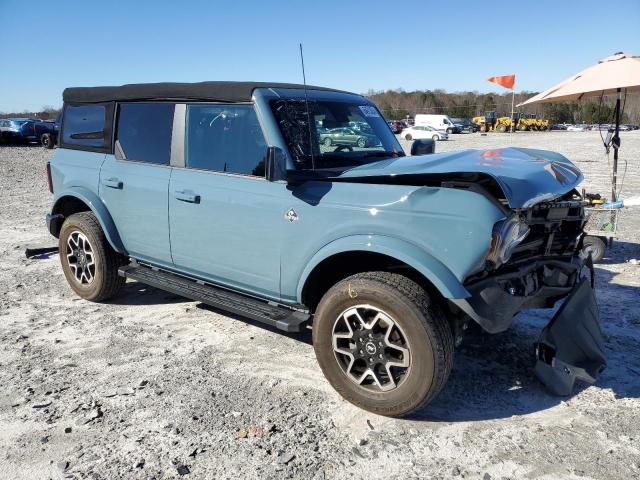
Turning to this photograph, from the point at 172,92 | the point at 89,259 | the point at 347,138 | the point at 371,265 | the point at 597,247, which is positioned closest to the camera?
the point at 371,265

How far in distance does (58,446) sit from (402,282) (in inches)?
86.3

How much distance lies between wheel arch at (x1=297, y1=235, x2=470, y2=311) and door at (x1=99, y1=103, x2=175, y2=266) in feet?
4.87

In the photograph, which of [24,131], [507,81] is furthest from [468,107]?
[507,81]

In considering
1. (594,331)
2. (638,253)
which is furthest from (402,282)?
(638,253)

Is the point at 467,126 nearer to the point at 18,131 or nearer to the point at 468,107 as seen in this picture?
the point at 468,107

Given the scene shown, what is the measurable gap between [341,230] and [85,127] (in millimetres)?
3370

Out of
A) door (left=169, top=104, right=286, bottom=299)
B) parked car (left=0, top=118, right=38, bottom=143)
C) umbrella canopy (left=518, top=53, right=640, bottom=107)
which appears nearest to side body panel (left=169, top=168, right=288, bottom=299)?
door (left=169, top=104, right=286, bottom=299)

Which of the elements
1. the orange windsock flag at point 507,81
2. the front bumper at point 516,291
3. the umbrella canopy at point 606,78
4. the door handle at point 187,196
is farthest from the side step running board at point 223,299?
the orange windsock flag at point 507,81

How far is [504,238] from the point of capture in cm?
300

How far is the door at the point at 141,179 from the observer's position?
4.48m

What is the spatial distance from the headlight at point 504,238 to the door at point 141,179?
2.68m

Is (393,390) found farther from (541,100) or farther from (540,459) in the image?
(541,100)

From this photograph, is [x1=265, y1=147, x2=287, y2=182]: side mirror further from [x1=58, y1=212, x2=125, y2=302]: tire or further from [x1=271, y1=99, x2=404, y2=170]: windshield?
[x1=58, y1=212, x2=125, y2=302]: tire

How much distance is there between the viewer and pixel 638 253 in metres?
7.12
